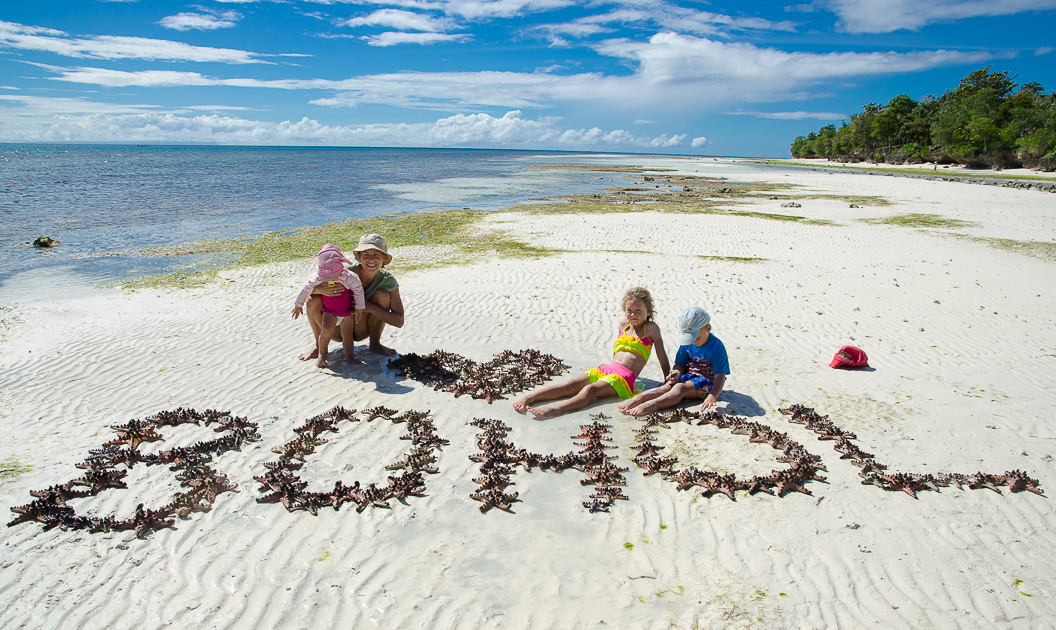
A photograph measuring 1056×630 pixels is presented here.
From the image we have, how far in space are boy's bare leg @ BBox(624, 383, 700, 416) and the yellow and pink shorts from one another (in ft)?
0.95

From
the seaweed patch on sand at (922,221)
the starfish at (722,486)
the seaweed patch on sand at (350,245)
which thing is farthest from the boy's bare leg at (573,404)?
the seaweed patch on sand at (922,221)

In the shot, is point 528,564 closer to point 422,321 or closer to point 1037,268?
point 422,321

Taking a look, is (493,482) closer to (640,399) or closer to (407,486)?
(407,486)

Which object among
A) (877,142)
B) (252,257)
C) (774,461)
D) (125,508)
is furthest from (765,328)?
(877,142)

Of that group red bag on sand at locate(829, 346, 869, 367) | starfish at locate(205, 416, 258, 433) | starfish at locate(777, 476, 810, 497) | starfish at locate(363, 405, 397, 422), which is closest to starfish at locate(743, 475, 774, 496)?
starfish at locate(777, 476, 810, 497)

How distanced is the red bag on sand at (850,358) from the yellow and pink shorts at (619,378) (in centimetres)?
351

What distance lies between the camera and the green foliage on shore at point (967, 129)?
213 ft

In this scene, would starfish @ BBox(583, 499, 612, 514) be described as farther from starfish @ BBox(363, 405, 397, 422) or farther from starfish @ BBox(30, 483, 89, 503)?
starfish @ BBox(30, 483, 89, 503)

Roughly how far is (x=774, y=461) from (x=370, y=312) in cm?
529

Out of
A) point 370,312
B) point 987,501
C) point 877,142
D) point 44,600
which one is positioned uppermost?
point 877,142

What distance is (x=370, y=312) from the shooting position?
7.46 meters

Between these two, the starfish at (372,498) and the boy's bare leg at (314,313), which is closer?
the starfish at (372,498)

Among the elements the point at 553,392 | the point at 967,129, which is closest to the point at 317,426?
the point at 553,392

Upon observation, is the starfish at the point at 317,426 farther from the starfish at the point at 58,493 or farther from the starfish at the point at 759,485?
the starfish at the point at 759,485
